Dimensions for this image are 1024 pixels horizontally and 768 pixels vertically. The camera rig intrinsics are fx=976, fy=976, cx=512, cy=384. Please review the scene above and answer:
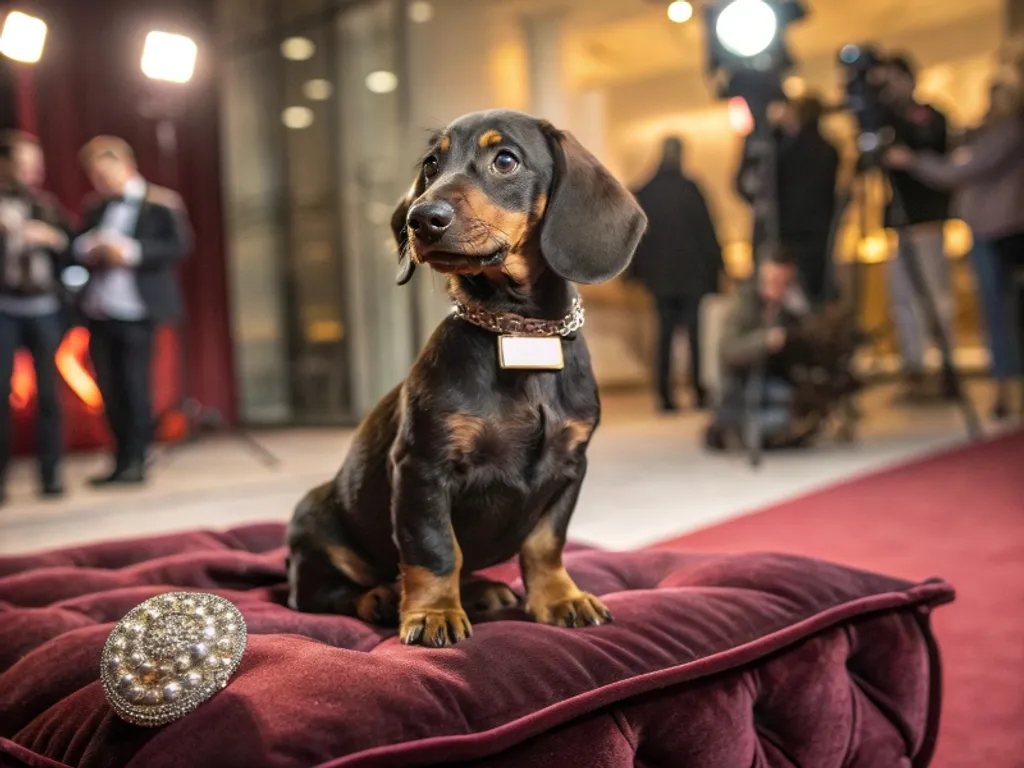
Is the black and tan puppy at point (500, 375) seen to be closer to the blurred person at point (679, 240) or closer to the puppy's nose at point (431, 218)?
the puppy's nose at point (431, 218)

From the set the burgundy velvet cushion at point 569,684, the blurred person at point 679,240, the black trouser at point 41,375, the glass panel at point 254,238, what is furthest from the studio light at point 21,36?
the burgundy velvet cushion at point 569,684

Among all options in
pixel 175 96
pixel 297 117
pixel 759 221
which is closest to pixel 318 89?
pixel 297 117

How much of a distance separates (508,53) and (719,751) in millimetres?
3877

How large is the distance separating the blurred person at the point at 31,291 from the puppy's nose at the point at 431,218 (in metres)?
3.37

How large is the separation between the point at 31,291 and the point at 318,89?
283 centimetres

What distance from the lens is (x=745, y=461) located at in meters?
4.01

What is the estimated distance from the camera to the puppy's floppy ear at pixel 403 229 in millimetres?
1192

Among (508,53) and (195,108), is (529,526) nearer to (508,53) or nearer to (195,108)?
(508,53)

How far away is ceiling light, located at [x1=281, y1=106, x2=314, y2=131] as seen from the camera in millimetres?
6376

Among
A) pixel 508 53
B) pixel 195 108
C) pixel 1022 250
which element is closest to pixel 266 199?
pixel 195 108

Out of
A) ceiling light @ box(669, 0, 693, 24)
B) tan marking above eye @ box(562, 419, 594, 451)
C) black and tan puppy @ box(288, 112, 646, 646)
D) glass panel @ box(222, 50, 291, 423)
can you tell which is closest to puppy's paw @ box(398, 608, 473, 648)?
black and tan puppy @ box(288, 112, 646, 646)

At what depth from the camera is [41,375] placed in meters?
4.05

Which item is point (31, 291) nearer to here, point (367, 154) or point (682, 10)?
point (367, 154)

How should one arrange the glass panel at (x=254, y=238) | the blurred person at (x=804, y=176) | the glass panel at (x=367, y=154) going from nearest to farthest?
the blurred person at (x=804, y=176)
the glass panel at (x=367, y=154)
the glass panel at (x=254, y=238)
